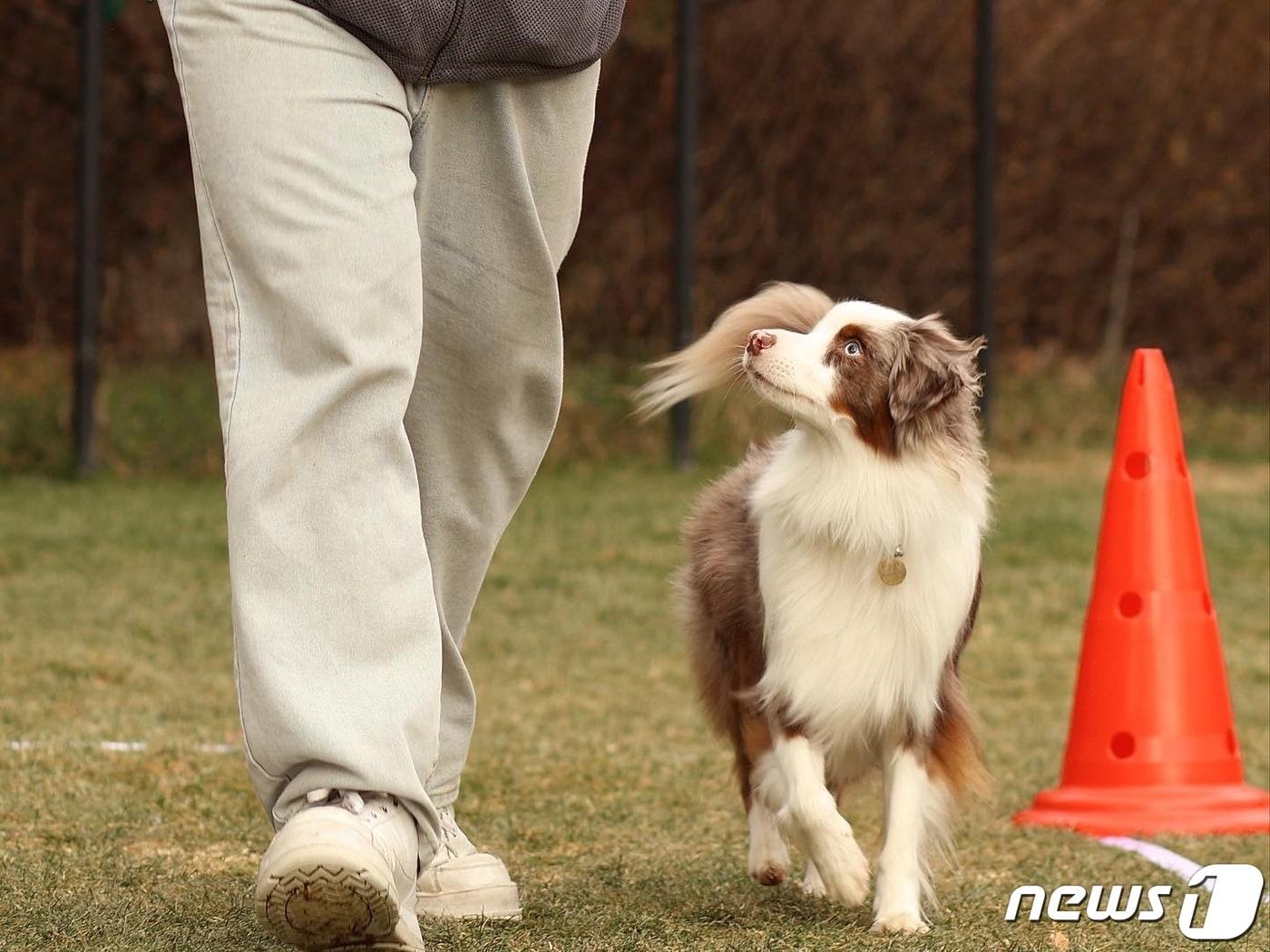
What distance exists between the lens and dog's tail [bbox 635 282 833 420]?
361cm

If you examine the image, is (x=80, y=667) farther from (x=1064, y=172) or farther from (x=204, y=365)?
(x=1064, y=172)

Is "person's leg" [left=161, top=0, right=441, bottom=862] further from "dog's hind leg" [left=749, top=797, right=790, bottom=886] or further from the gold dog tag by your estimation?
"dog's hind leg" [left=749, top=797, right=790, bottom=886]

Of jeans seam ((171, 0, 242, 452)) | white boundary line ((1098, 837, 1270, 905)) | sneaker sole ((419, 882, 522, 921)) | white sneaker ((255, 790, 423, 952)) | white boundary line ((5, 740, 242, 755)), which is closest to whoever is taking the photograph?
white sneaker ((255, 790, 423, 952))

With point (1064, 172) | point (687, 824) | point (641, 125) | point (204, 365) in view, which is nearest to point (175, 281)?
point (204, 365)

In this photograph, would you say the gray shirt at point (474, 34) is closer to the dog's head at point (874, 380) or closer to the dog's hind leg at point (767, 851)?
the dog's head at point (874, 380)

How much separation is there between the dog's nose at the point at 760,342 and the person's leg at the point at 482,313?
41cm

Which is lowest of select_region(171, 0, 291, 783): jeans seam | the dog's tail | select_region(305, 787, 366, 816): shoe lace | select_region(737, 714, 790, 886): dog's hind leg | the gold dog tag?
select_region(737, 714, 790, 886): dog's hind leg

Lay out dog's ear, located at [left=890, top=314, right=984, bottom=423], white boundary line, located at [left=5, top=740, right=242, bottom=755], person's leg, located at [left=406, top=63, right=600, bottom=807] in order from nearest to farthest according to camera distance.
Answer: person's leg, located at [left=406, top=63, right=600, bottom=807], dog's ear, located at [left=890, top=314, right=984, bottom=423], white boundary line, located at [left=5, top=740, right=242, bottom=755]

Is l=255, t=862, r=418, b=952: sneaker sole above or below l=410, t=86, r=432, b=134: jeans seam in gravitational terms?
below

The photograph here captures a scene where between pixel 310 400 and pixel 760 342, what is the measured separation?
3.60 feet

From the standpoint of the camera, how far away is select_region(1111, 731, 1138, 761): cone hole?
4.36m

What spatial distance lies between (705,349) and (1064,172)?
9729mm

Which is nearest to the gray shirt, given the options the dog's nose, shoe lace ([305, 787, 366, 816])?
the dog's nose

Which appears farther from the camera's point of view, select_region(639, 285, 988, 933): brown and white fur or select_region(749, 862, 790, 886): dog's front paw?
select_region(749, 862, 790, 886): dog's front paw
